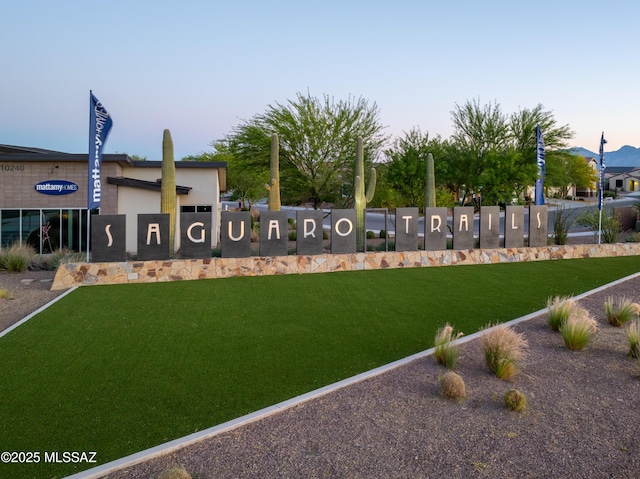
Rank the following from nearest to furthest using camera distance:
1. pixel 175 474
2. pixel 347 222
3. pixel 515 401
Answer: pixel 175 474 → pixel 515 401 → pixel 347 222

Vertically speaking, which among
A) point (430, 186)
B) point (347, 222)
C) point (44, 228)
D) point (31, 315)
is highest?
point (430, 186)

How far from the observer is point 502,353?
6.38 meters

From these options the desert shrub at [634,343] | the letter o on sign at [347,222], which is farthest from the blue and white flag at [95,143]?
the desert shrub at [634,343]

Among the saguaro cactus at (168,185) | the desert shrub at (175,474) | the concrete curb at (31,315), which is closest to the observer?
the desert shrub at (175,474)

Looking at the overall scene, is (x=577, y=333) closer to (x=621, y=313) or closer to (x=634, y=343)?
(x=634, y=343)

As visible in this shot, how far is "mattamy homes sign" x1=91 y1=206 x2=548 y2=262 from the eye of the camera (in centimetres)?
1323

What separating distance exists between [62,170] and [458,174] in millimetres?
25867

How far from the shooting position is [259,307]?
405 inches

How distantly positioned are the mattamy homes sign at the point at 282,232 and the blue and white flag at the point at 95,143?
1651 millimetres

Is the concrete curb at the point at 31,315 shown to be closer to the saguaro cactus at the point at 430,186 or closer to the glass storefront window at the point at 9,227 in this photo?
the glass storefront window at the point at 9,227

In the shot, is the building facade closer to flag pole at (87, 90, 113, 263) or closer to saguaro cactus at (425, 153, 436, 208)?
flag pole at (87, 90, 113, 263)

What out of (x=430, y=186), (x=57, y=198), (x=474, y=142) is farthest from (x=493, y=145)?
(x=57, y=198)

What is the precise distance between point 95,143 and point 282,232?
613cm

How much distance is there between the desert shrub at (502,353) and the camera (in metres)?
6.21
